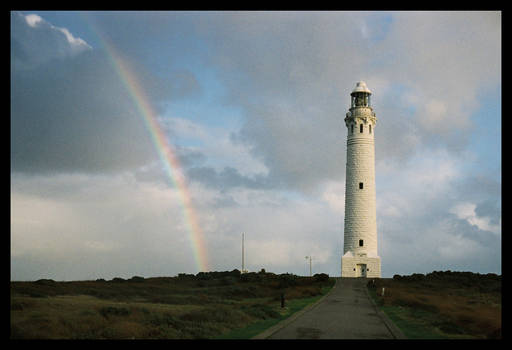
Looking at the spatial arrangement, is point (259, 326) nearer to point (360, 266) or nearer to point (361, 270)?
point (360, 266)

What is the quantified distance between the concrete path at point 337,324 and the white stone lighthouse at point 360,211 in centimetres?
3112

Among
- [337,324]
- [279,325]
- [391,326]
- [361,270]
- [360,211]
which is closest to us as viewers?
[279,325]

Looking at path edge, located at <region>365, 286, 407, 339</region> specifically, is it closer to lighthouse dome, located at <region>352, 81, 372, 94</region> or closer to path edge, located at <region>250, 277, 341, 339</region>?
path edge, located at <region>250, 277, 341, 339</region>

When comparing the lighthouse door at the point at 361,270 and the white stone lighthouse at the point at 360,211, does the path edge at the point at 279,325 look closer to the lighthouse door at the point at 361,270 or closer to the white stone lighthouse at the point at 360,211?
the white stone lighthouse at the point at 360,211

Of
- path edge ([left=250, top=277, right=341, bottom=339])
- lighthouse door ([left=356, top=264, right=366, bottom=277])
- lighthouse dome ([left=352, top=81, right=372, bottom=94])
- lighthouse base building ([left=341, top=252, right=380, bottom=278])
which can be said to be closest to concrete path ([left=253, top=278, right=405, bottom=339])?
path edge ([left=250, top=277, right=341, bottom=339])

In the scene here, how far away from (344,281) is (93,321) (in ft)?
127

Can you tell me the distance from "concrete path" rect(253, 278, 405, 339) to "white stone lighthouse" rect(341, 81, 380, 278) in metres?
31.1

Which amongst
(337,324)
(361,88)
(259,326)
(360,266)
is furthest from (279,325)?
(361,88)

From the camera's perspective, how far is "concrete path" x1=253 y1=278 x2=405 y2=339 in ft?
62.8

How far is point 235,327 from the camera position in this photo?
73.5 feet

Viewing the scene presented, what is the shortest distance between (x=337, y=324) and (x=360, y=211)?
4196cm

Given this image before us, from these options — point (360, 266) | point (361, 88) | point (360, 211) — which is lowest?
point (360, 266)

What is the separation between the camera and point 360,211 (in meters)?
63.4

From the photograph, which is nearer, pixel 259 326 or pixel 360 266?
pixel 259 326
